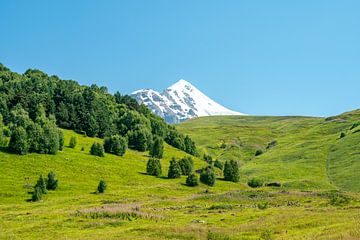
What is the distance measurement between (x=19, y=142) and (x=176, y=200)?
5501 cm

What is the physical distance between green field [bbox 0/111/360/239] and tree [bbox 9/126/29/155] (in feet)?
7.95

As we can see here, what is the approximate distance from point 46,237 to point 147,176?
81.9 metres

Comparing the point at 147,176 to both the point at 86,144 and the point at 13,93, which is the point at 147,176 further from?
the point at 13,93

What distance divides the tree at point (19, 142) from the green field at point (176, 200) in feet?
7.95

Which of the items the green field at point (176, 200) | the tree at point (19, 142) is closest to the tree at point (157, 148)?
the green field at point (176, 200)

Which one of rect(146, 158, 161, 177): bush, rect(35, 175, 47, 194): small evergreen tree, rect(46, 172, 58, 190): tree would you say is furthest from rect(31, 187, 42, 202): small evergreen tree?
rect(146, 158, 161, 177): bush

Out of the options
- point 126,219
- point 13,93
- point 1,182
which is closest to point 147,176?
point 1,182

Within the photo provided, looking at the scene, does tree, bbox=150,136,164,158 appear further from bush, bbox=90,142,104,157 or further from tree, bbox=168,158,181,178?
tree, bbox=168,158,181,178

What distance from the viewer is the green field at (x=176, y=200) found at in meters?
40.4

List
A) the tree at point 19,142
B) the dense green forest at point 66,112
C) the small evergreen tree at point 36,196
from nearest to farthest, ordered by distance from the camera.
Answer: the small evergreen tree at point 36,196 → the tree at point 19,142 → the dense green forest at point 66,112

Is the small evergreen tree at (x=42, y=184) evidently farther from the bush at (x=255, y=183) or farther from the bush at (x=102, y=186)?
the bush at (x=255, y=183)

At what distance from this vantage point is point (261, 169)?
534ft

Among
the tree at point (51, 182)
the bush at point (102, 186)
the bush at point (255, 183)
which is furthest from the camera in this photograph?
the bush at point (255, 183)

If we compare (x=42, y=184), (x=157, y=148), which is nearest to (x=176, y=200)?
(x=42, y=184)
